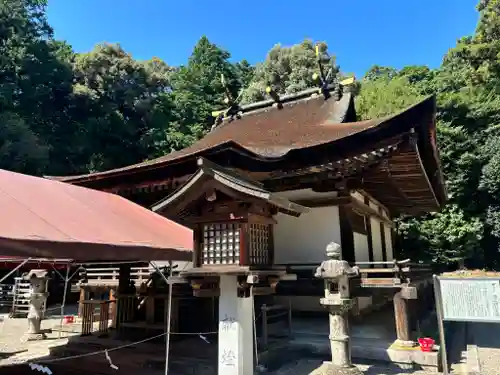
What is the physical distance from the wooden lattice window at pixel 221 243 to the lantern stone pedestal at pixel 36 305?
25.1ft

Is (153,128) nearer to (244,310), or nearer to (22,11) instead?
(22,11)

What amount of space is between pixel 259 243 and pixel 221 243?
2.07ft

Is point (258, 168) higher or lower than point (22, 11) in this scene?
lower

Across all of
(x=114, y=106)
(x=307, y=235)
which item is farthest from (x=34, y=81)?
(x=307, y=235)

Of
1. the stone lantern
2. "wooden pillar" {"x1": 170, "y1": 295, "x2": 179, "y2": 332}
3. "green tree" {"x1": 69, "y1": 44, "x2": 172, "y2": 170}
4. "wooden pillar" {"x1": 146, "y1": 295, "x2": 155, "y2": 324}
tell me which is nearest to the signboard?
the stone lantern

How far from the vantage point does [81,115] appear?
2802 centimetres

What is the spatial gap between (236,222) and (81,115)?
86.5 ft

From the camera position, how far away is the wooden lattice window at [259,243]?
224 inches

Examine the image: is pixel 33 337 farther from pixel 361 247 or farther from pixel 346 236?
pixel 361 247

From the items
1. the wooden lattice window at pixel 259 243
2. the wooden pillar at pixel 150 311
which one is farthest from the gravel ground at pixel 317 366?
the wooden pillar at pixel 150 311

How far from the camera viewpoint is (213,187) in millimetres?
5500

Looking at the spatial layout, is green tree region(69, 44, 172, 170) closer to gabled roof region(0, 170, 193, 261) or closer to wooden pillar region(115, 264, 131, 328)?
wooden pillar region(115, 264, 131, 328)

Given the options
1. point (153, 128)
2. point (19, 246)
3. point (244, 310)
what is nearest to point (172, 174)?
point (244, 310)

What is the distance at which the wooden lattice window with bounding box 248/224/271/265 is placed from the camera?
5.69 m
